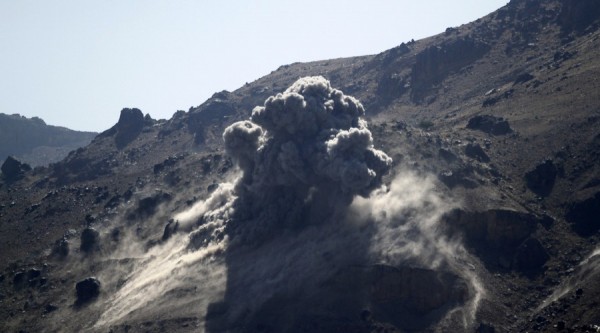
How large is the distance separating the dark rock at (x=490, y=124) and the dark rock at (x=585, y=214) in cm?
2837

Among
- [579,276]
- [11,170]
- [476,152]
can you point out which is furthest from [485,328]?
[11,170]

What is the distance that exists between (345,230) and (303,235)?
21.9 feet

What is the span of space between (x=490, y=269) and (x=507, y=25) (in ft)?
370

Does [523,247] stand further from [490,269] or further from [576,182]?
[576,182]

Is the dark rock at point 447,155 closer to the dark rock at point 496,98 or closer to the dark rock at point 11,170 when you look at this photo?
the dark rock at point 496,98

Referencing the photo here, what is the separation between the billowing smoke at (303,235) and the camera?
92.8 m

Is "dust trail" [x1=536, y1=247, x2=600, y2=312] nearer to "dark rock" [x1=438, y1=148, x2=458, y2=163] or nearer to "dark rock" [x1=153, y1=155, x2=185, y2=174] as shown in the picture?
"dark rock" [x1=438, y1=148, x2=458, y2=163]

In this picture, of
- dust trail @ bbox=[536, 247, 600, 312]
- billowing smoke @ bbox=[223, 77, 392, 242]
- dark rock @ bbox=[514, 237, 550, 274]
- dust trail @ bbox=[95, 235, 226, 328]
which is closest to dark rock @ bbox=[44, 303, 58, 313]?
dust trail @ bbox=[95, 235, 226, 328]

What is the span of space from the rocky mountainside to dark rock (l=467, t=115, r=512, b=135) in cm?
33

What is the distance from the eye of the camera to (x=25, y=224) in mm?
143000

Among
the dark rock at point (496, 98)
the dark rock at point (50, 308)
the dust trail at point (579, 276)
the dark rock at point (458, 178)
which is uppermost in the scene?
the dark rock at point (496, 98)

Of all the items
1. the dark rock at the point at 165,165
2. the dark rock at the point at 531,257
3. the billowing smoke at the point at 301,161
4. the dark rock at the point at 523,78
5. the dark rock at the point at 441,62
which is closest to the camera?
the dark rock at the point at 531,257

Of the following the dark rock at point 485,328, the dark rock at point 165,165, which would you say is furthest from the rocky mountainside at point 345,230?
the dark rock at point 165,165

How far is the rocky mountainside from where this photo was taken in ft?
294
